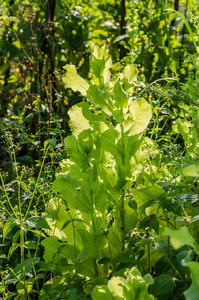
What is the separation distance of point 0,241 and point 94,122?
2.99 ft

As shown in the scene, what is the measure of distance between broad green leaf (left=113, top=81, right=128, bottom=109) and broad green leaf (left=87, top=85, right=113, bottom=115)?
0.03 metres

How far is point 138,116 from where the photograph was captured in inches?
51.5

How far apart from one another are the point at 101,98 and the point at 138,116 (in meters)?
0.15

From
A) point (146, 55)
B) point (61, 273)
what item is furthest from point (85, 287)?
point (146, 55)

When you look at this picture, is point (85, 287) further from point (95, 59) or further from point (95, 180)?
point (95, 59)

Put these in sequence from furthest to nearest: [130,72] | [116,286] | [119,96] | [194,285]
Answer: [130,72]
[119,96]
[116,286]
[194,285]

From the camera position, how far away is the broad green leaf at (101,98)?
124 centimetres

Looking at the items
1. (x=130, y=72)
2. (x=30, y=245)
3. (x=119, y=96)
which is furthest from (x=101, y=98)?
(x=30, y=245)

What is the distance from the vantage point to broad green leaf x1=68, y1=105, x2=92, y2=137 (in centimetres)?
142

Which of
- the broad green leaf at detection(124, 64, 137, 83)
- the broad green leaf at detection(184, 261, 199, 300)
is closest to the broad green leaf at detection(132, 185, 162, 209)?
A: the broad green leaf at detection(124, 64, 137, 83)

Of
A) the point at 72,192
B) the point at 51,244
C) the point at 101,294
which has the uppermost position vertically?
the point at 72,192

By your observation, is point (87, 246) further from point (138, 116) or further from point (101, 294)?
point (138, 116)

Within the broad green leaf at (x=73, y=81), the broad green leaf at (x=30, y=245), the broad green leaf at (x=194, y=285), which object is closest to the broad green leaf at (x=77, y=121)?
the broad green leaf at (x=73, y=81)

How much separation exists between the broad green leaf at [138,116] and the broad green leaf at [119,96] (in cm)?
6
